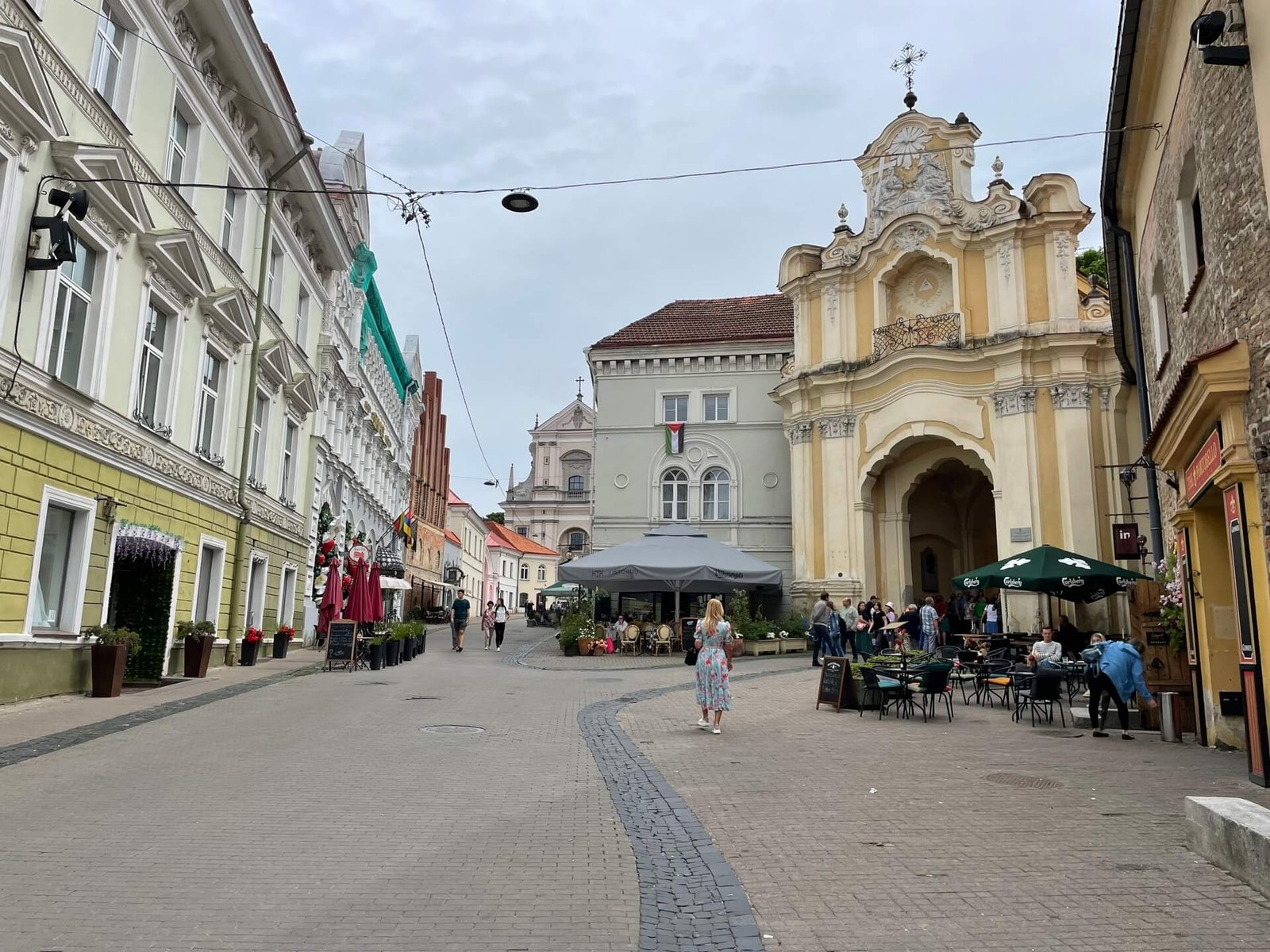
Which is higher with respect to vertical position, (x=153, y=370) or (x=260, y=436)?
(x=260, y=436)

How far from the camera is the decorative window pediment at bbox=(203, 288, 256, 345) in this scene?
17781 millimetres

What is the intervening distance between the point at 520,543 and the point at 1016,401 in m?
62.7

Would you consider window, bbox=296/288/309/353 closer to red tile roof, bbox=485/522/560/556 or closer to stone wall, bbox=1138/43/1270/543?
stone wall, bbox=1138/43/1270/543

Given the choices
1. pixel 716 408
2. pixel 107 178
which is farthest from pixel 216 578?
pixel 716 408

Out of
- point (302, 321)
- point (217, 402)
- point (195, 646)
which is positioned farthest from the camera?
point (302, 321)

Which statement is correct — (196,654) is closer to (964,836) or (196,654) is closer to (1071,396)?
(964,836)

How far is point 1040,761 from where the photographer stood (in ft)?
33.2

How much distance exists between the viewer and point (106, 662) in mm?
13312

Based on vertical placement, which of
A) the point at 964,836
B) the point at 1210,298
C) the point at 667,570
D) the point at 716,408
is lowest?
the point at 964,836

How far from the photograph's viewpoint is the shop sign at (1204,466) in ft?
29.4

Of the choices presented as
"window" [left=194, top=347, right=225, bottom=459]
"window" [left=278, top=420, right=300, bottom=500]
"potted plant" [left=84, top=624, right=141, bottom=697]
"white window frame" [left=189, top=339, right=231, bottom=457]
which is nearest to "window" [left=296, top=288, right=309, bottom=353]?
"window" [left=278, top=420, right=300, bottom=500]

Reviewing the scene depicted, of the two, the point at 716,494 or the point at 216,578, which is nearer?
the point at 216,578

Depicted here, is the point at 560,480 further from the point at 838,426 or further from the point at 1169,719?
the point at 1169,719

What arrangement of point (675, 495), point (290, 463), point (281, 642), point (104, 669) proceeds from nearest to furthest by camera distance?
point (104, 669) → point (281, 642) → point (290, 463) → point (675, 495)
